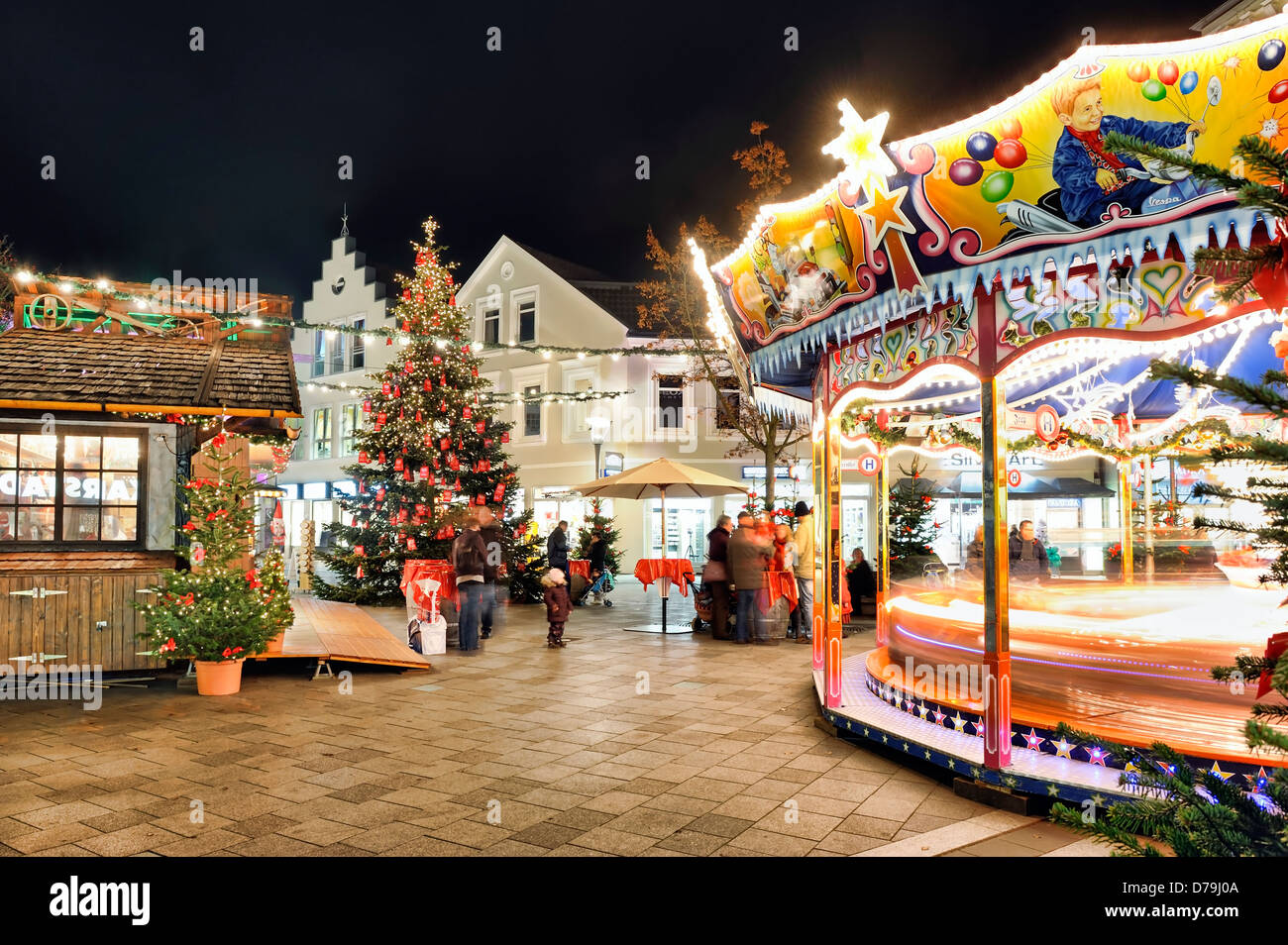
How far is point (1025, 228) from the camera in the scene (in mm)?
4672

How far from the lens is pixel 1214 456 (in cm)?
201

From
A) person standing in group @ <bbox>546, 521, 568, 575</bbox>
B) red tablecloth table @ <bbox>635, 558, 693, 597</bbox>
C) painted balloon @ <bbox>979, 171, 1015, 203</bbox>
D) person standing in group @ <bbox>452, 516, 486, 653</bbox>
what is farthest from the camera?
person standing in group @ <bbox>546, 521, 568, 575</bbox>

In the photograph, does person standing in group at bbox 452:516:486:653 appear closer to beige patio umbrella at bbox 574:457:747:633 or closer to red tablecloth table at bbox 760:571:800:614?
beige patio umbrella at bbox 574:457:747:633

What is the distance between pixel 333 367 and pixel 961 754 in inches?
1187

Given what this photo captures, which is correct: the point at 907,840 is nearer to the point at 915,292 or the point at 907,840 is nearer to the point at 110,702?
the point at 915,292

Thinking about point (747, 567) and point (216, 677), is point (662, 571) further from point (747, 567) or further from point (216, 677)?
point (216, 677)

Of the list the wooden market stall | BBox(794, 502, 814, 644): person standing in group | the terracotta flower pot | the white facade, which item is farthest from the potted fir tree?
the white facade

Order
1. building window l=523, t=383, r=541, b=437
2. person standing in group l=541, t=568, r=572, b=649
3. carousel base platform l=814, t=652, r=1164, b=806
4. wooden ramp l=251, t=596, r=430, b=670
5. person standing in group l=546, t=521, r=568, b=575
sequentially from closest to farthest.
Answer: carousel base platform l=814, t=652, r=1164, b=806
wooden ramp l=251, t=596, r=430, b=670
person standing in group l=541, t=568, r=572, b=649
person standing in group l=546, t=521, r=568, b=575
building window l=523, t=383, r=541, b=437

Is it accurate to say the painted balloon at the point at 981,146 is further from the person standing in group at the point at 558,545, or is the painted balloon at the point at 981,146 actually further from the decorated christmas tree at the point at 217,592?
the person standing in group at the point at 558,545

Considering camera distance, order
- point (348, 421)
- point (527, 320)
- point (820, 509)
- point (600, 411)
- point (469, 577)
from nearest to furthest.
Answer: point (820, 509) < point (469, 577) < point (600, 411) < point (527, 320) < point (348, 421)

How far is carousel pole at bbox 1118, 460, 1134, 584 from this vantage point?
1276 centimetres

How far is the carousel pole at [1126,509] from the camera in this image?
12758mm

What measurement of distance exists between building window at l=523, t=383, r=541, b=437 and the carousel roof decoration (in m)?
19.2

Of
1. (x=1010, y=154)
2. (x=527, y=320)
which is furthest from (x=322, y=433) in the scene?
(x=1010, y=154)
